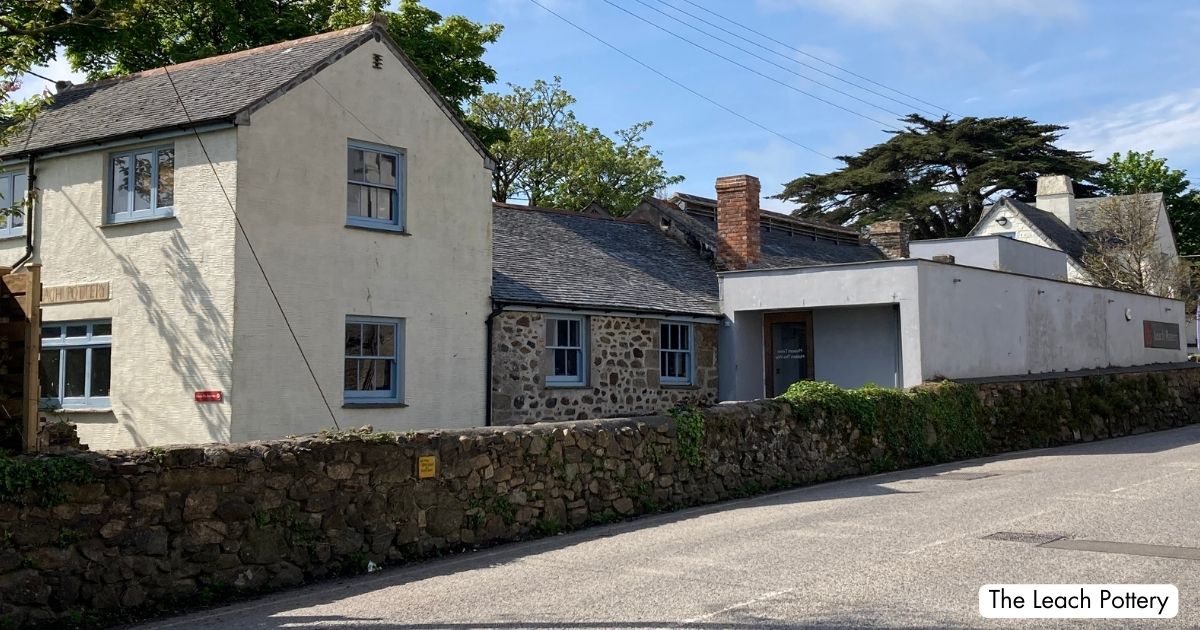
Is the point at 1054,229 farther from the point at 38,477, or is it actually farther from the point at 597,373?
the point at 38,477

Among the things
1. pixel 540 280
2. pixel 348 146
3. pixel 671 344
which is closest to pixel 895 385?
pixel 671 344

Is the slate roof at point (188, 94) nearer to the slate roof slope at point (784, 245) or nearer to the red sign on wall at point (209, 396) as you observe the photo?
the red sign on wall at point (209, 396)

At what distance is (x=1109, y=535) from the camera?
431 inches

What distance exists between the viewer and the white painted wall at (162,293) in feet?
54.1

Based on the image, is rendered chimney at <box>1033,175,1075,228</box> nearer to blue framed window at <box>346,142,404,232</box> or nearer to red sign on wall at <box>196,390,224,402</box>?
blue framed window at <box>346,142,404,232</box>

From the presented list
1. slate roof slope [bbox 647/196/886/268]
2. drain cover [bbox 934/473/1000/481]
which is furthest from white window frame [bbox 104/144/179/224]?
slate roof slope [bbox 647/196/886/268]

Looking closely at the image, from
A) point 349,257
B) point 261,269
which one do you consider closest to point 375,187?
point 349,257

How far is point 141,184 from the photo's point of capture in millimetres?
17703

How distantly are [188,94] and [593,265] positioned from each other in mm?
9551

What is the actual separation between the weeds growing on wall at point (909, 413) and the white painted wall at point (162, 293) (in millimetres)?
8943

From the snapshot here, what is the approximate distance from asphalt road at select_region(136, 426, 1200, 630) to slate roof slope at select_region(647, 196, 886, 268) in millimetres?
14449

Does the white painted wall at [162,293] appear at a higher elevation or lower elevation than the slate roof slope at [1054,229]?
lower

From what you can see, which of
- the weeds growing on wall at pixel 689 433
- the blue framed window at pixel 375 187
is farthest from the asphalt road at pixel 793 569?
the blue framed window at pixel 375 187

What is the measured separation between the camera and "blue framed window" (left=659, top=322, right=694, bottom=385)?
24.0 metres
